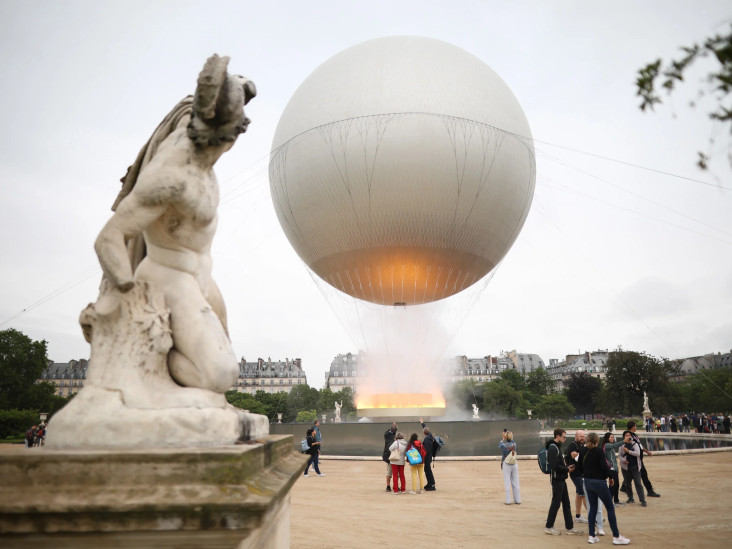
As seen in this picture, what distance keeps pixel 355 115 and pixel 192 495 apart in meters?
21.3

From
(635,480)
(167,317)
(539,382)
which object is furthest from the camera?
(539,382)

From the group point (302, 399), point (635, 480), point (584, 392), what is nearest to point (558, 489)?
point (635, 480)

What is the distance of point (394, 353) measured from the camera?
3200 centimetres

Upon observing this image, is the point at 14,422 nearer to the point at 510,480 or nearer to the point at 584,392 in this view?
the point at 510,480

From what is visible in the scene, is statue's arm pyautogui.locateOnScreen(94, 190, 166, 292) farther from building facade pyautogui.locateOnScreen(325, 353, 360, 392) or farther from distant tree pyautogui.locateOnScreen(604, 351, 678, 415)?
building facade pyautogui.locateOnScreen(325, 353, 360, 392)

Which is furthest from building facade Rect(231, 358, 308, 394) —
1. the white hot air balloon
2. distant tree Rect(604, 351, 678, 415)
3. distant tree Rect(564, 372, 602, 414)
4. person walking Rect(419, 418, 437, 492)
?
person walking Rect(419, 418, 437, 492)

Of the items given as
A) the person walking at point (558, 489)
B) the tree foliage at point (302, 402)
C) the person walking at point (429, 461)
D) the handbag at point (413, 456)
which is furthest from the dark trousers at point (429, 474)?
the tree foliage at point (302, 402)

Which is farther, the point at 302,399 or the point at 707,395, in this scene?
the point at 302,399

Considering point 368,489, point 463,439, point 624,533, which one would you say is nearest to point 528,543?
point 624,533

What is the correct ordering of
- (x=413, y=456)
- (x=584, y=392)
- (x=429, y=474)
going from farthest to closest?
(x=584, y=392)
(x=429, y=474)
(x=413, y=456)

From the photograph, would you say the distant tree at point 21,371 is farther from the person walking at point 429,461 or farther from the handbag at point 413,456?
the handbag at point 413,456

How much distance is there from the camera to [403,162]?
21969 mm

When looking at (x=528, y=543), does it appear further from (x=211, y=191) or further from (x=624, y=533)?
(x=211, y=191)

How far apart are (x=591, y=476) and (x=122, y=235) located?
765 centimetres
